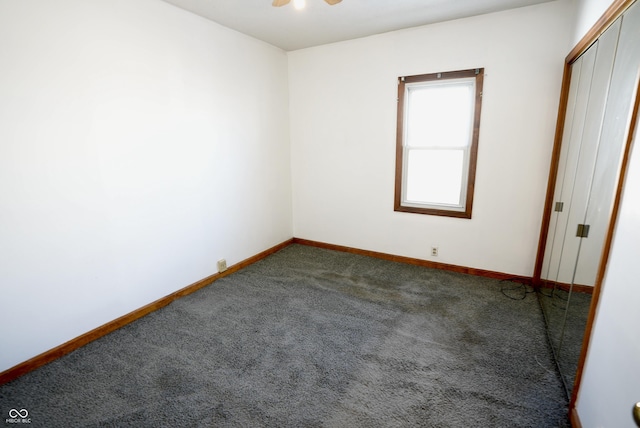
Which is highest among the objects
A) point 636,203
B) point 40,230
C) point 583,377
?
point 636,203

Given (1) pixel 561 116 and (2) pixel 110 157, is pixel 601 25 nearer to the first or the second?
(1) pixel 561 116

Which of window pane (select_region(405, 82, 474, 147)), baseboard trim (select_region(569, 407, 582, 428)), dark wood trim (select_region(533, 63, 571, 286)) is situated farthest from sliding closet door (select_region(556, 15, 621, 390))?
window pane (select_region(405, 82, 474, 147))

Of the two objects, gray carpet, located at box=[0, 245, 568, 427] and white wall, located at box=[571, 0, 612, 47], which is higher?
white wall, located at box=[571, 0, 612, 47]

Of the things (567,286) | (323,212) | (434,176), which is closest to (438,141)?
(434,176)

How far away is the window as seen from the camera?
3.09 m

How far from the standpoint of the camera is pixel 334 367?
79.3 inches

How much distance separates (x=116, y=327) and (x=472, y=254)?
346cm

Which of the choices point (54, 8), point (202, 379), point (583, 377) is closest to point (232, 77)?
point (54, 8)

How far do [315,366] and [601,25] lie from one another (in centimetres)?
272

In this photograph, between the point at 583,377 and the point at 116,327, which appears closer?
the point at 583,377

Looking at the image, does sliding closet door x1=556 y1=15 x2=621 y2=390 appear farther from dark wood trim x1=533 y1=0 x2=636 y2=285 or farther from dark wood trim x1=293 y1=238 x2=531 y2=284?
dark wood trim x1=293 y1=238 x2=531 y2=284

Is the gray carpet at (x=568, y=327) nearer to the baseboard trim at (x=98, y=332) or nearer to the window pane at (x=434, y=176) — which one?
the window pane at (x=434, y=176)

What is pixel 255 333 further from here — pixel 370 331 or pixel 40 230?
pixel 40 230

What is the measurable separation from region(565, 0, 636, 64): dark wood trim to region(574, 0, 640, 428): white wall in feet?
2.61
